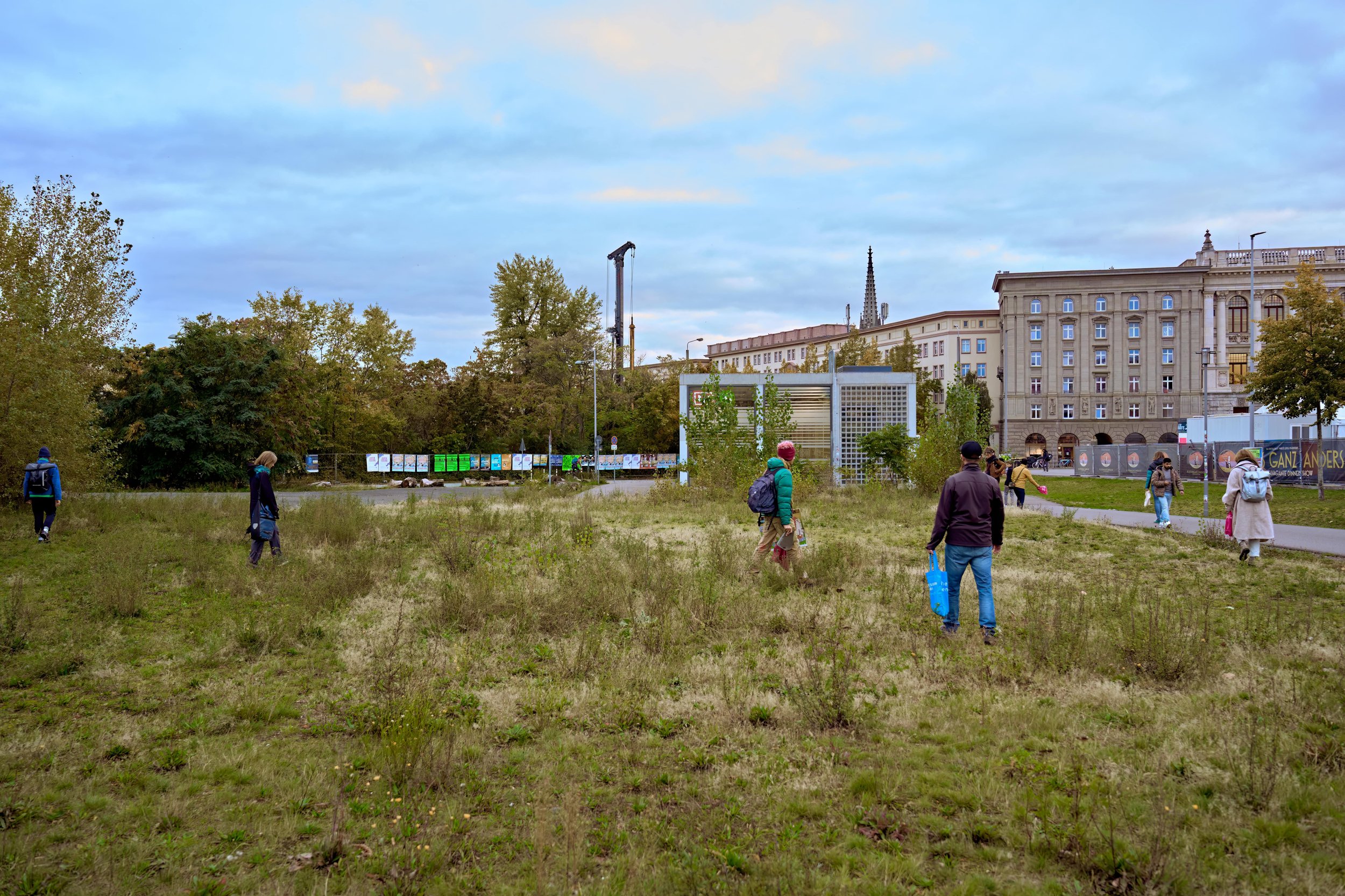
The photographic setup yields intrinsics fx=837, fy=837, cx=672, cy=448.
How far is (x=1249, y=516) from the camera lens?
13188mm

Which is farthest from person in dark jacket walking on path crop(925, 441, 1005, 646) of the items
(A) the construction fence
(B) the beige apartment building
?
(B) the beige apartment building

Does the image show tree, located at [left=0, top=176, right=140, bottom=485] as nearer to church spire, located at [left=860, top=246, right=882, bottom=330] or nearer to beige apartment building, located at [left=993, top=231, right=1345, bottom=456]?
beige apartment building, located at [left=993, top=231, right=1345, bottom=456]

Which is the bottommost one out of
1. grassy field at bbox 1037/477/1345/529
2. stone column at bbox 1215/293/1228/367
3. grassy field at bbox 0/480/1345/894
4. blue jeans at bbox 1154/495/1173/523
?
grassy field at bbox 1037/477/1345/529

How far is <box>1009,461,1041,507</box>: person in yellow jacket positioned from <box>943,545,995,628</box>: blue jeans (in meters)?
17.7

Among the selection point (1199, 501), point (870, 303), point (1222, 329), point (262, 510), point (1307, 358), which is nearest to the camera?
point (262, 510)

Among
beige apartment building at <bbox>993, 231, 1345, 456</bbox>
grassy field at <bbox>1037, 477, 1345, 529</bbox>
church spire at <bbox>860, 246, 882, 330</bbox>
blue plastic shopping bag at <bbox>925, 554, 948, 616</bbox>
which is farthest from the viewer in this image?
church spire at <bbox>860, 246, 882, 330</bbox>

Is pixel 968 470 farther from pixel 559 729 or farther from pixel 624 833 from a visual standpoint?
pixel 624 833

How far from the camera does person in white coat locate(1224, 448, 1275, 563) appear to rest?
1315 centimetres

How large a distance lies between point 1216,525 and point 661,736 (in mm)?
16390

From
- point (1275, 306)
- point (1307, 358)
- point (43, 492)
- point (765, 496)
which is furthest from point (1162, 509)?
point (1275, 306)

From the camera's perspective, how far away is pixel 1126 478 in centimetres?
→ 4625

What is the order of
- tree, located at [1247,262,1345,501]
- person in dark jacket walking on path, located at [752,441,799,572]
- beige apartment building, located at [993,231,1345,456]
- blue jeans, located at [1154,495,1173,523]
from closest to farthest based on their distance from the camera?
person in dark jacket walking on path, located at [752,441,799,572]
blue jeans, located at [1154,495,1173,523]
tree, located at [1247,262,1345,501]
beige apartment building, located at [993,231,1345,456]

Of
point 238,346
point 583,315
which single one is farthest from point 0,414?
point 583,315

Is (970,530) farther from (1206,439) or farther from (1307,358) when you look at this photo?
(1307,358)
